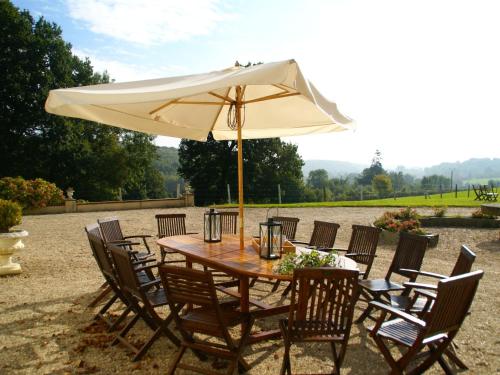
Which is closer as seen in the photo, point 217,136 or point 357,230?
point 357,230

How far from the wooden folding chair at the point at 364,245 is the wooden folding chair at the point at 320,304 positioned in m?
1.84

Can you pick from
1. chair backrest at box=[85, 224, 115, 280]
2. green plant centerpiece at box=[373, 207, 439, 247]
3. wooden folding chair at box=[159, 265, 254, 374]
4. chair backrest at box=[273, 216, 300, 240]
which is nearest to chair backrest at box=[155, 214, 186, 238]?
chair backrest at box=[273, 216, 300, 240]

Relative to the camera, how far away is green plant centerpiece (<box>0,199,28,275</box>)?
6.29 m

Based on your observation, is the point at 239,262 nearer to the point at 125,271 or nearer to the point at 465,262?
the point at 125,271

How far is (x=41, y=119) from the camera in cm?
2311

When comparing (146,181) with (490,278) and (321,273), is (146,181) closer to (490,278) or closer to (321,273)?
(490,278)

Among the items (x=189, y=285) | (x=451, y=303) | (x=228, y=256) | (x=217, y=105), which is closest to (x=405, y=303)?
(x=451, y=303)

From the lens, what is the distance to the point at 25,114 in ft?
74.2

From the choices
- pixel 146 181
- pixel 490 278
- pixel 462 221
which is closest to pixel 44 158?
pixel 146 181

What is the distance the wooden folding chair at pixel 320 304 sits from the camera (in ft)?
8.65

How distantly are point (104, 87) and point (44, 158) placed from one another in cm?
2224

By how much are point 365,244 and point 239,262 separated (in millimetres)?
1988

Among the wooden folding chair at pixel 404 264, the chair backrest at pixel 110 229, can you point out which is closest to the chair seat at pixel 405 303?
the wooden folding chair at pixel 404 264

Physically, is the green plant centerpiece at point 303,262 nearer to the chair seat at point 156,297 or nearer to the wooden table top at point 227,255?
the wooden table top at point 227,255
